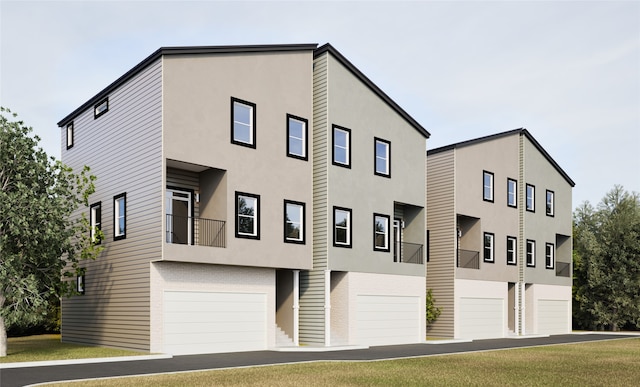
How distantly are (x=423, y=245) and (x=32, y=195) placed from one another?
17183 mm

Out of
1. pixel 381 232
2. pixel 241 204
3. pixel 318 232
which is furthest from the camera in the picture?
pixel 381 232

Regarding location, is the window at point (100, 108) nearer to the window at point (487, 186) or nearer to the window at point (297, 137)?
the window at point (297, 137)

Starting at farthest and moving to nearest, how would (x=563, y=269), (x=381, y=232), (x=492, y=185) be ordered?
(x=563, y=269) < (x=492, y=185) < (x=381, y=232)

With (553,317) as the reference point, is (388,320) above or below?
above

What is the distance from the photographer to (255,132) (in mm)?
23969

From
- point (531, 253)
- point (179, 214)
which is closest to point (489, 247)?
point (531, 253)

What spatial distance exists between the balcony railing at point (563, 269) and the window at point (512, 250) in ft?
18.9

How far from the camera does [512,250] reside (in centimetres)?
3750

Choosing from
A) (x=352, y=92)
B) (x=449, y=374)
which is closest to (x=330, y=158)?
(x=352, y=92)

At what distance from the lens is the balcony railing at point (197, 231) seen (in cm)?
2280

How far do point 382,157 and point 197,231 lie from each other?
370 inches

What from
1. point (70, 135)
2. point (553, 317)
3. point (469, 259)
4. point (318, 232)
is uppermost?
point (70, 135)

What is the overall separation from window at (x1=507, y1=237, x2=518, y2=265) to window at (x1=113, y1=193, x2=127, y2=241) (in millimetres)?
21885

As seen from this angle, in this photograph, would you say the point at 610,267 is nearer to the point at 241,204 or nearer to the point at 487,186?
the point at 487,186
